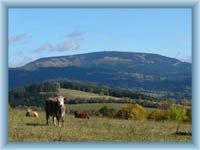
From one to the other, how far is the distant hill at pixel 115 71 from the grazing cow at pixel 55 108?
0.86 metres

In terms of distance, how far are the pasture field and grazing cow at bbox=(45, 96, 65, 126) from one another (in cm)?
30

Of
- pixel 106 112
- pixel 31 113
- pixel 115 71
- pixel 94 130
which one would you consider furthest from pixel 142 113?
pixel 94 130

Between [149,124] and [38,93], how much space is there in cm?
388

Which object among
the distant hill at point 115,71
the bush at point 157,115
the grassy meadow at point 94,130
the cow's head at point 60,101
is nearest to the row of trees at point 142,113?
the bush at point 157,115

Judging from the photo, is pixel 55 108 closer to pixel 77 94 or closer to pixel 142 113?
pixel 77 94

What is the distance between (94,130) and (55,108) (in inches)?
124

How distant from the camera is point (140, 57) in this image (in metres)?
18.1

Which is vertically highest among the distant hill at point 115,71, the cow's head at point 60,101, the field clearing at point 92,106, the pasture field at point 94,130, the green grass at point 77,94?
the distant hill at point 115,71

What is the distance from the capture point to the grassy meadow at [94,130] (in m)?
14.6

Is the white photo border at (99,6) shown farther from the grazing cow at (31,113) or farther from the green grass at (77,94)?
the grazing cow at (31,113)

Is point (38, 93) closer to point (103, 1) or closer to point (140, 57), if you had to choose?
point (140, 57)

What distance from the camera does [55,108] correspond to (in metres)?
19.2

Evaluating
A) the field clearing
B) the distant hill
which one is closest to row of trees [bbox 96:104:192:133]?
the field clearing
